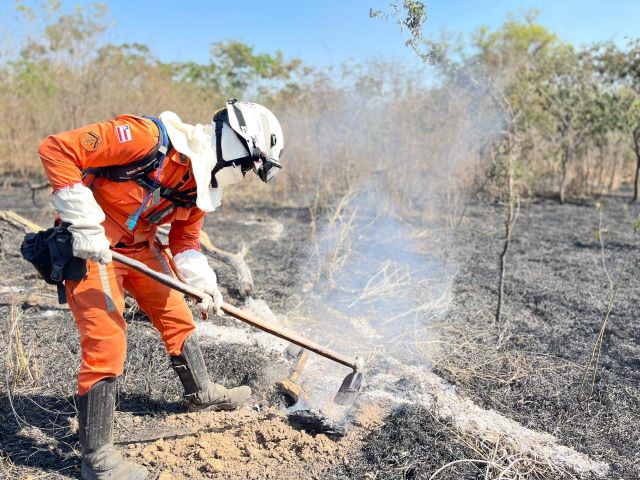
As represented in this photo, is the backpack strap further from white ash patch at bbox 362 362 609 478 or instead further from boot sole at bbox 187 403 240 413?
white ash patch at bbox 362 362 609 478

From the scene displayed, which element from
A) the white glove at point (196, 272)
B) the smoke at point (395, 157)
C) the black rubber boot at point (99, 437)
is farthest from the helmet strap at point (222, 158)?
the smoke at point (395, 157)

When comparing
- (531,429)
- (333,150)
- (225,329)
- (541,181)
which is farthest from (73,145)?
(541,181)

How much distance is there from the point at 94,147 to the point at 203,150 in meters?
0.51

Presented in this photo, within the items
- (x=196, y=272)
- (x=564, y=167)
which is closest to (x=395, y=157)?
(x=564, y=167)

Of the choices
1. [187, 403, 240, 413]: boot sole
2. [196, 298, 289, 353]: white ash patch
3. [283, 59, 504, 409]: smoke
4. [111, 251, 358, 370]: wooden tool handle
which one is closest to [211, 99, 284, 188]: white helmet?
[111, 251, 358, 370]: wooden tool handle

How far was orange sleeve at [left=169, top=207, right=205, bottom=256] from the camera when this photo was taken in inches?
120

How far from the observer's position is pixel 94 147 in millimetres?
2355

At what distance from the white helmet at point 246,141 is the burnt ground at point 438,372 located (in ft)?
4.65

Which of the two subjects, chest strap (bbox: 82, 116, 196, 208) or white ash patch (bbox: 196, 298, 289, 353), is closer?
chest strap (bbox: 82, 116, 196, 208)

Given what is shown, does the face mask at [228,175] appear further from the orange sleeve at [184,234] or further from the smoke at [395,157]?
the smoke at [395,157]

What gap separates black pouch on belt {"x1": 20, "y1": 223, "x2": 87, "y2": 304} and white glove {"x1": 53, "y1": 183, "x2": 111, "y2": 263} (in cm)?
5

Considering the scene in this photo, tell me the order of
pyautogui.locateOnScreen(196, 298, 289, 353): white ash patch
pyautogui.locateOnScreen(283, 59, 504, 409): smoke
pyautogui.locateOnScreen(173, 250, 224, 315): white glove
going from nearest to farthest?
1. pyautogui.locateOnScreen(173, 250, 224, 315): white glove
2. pyautogui.locateOnScreen(196, 298, 289, 353): white ash patch
3. pyautogui.locateOnScreen(283, 59, 504, 409): smoke

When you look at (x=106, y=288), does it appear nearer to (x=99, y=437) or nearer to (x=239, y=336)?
(x=99, y=437)

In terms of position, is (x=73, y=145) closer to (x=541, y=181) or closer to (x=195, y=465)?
(x=195, y=465)
